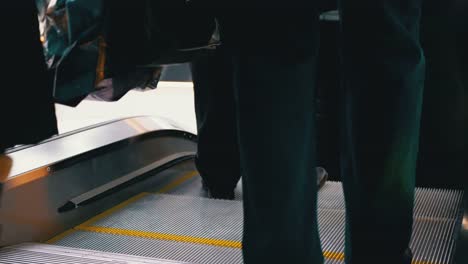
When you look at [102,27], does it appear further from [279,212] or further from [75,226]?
[75,226]

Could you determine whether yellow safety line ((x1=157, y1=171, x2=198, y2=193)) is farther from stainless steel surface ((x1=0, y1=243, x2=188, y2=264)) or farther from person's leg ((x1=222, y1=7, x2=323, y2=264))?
person's leg ((x1=222, y1=7, x2=323, y2=264))

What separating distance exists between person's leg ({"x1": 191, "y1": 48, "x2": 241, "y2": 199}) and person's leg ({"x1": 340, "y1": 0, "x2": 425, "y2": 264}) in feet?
3.46

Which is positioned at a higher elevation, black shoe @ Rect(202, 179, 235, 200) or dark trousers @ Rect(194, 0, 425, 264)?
dark trousers @ Rect(194, 0, 425, 264)

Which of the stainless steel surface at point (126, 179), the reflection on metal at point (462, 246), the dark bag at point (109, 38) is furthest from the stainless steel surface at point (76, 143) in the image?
the reflection on metal at point (462, 246)

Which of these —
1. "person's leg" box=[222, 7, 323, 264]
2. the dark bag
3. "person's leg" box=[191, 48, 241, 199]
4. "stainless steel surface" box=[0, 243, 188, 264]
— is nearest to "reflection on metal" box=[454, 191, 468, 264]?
"person's leg" box=[222, 7, 323, 264]

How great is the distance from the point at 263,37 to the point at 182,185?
1.98 metres

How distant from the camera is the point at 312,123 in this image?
1.30 m

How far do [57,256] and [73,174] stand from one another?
2.18 feet

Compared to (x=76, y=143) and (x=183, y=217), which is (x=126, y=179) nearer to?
(x=76, y=143)

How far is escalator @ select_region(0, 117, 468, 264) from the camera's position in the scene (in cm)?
193

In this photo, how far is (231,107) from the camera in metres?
2.39

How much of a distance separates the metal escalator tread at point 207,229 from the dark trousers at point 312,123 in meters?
0.52

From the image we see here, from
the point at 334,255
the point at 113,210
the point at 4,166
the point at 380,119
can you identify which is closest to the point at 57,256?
the point at 4,166

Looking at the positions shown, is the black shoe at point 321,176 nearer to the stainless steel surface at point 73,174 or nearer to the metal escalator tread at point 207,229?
the metal escalator tread at point 207,229
